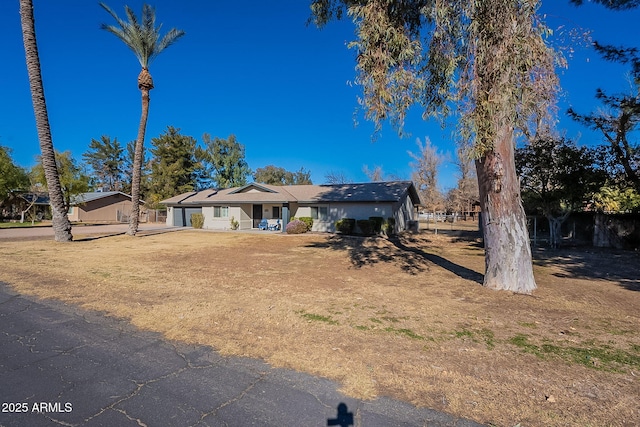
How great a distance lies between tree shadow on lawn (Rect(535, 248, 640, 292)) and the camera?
8531 millimetres

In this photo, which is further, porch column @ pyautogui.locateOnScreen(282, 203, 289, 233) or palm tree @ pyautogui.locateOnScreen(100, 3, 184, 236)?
porch column @ pyautogui.locateOnScreen(282, 203, 289, 233)

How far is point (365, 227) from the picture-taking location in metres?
21.3

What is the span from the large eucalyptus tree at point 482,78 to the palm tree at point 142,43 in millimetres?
15235

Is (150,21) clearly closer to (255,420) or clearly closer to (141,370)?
(141,370)

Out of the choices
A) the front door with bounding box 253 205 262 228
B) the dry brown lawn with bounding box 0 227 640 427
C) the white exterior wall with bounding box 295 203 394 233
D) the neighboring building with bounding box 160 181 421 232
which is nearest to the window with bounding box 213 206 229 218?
the neighboring building with bounding box 160 181 421 232

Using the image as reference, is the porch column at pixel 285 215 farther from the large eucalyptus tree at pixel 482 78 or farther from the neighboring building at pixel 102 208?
the neighboring building at pixel 102 208

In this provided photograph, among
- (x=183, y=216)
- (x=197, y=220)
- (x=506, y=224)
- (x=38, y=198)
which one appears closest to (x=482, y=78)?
(x=506, y=224)

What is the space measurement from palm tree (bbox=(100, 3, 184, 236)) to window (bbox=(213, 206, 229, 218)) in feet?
28.1

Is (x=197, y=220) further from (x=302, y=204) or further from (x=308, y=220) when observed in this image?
(x=308, y=220)

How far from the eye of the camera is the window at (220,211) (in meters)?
27.2

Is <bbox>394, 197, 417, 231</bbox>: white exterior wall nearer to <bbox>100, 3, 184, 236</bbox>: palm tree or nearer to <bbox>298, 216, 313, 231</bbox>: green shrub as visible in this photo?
<bbox>298, 216, 313, 231</bbox>: green shrub

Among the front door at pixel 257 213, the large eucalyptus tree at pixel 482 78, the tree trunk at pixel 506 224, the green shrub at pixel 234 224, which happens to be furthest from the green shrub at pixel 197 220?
the tree trunk at pixel 506 224

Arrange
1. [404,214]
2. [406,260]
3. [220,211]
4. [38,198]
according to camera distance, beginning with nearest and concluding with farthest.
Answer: [406,260] < [404,214] < [220,211] < [38,198]

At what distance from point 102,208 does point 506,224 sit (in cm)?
4661
